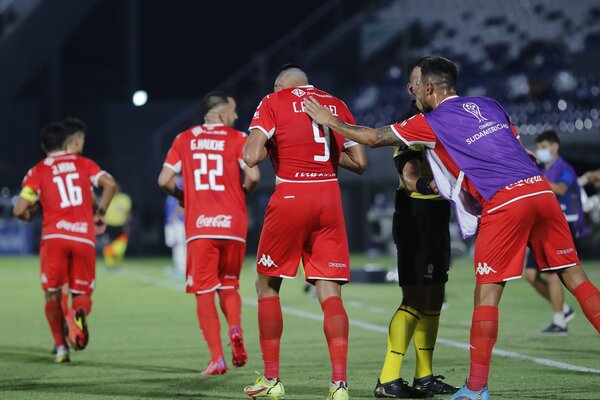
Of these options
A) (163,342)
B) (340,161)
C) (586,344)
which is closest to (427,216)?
(340,161)

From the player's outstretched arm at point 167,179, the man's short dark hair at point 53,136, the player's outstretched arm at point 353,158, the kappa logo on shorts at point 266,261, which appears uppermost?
the man's short dark hair at point 53,136

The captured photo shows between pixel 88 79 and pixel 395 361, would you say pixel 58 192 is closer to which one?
pixel 395 361

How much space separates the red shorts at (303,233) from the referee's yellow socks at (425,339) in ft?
2.35

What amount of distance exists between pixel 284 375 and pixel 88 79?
3004cm

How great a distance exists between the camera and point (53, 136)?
9.99 m

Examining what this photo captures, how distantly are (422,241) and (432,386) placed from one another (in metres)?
0.94

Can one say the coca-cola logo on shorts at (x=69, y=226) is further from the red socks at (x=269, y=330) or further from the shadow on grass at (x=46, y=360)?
the red socks at (x=269, y=330)

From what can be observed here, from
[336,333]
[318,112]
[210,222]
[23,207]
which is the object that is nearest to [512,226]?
[336,333]

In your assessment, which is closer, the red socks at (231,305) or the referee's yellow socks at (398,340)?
the referee's yellow socks at (398,340)

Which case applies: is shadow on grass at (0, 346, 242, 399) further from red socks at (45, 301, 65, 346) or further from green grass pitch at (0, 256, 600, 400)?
red socks at (45, 301, 65, 346)

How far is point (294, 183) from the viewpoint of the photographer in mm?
6961

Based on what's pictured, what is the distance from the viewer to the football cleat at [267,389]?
6806 mm

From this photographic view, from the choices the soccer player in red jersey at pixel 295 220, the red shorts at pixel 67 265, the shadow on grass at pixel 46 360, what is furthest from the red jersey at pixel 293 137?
the red shorts at pixel 67 265

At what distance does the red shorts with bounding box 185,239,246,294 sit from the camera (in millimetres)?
8930
